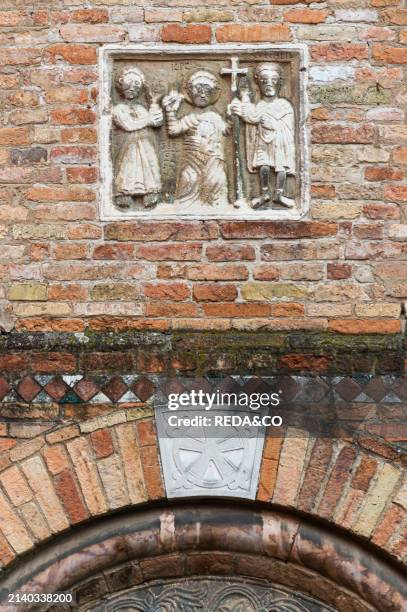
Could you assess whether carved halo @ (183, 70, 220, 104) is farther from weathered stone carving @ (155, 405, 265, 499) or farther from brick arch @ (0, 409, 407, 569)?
brick arch @ (0, 409, 407, 569)

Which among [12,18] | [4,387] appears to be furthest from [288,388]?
[12,18]

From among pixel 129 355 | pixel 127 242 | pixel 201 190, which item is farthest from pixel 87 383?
pixel 201 190

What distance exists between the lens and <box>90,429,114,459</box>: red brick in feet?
18.8

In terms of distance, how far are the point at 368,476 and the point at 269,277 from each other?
1.03 meters

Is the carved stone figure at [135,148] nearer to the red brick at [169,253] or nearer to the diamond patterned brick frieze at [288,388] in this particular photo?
the red brick at [169,253]

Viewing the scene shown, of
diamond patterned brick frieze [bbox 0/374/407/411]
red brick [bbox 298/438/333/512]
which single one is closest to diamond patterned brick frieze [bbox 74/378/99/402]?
diamond patterned brick frieze [bbox 0/374/407/411]

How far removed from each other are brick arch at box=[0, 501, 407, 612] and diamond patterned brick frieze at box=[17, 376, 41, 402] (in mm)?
642

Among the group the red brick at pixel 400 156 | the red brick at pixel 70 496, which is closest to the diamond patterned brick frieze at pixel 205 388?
the red brick at pixel 70 496

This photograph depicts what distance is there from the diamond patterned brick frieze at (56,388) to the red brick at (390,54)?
2166 millimetres

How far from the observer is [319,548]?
572 cm

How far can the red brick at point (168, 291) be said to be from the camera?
5.97m

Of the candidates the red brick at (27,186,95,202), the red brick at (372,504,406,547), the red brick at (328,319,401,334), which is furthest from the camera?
the red brick at (27,186,95,202)

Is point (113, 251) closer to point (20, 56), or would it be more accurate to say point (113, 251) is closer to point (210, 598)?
point (20, 56)

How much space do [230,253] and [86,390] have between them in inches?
36.8
